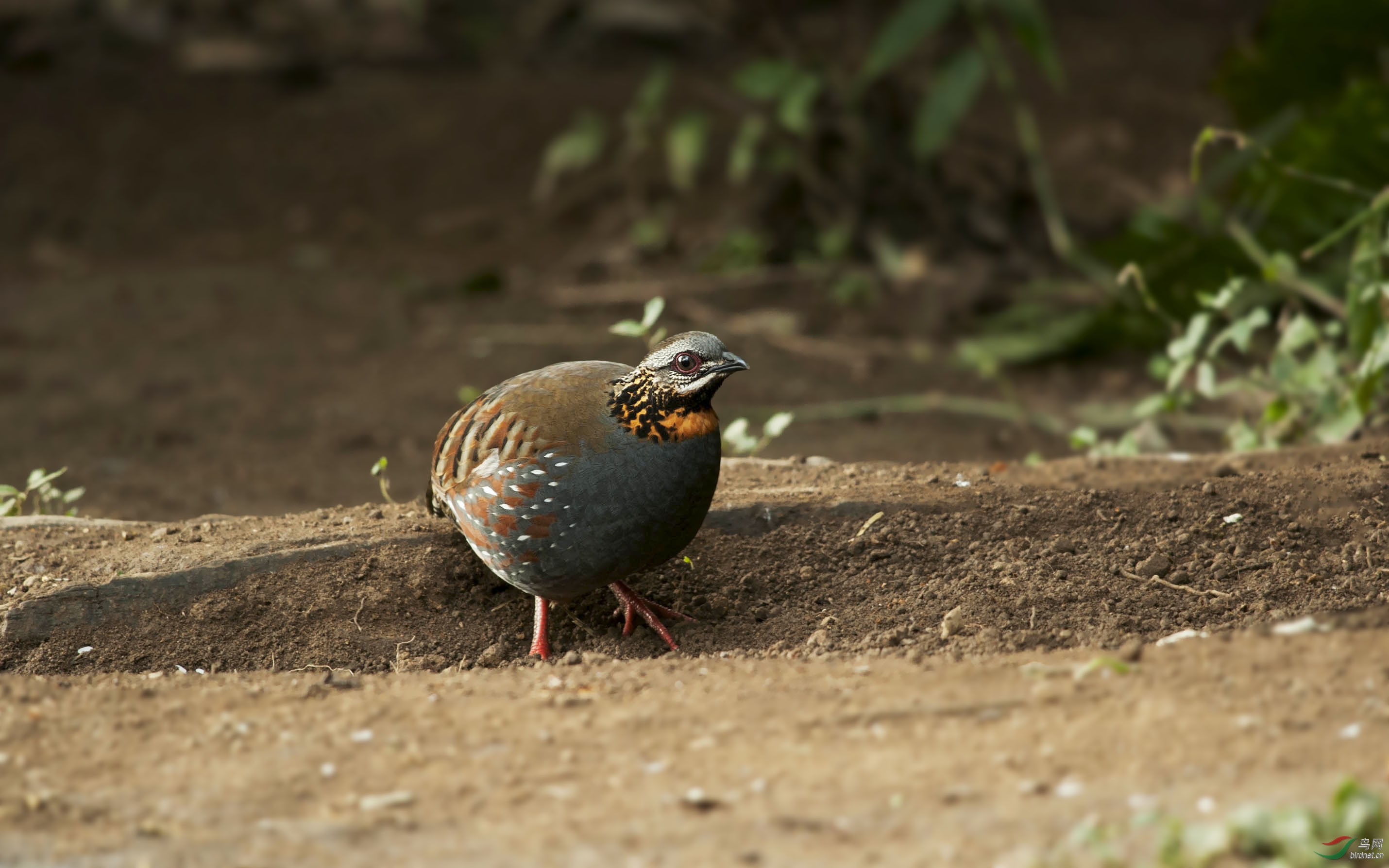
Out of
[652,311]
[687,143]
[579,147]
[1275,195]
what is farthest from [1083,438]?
[579,147]

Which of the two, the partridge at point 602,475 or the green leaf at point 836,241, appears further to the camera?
the green leaf at point 836,241

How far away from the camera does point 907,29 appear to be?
6.94m

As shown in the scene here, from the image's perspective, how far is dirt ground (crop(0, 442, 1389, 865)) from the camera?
7.22ft

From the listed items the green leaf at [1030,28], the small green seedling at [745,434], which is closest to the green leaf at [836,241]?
the green leaf at [1030,28]

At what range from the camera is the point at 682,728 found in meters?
2.55

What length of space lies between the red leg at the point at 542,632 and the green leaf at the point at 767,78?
4.58m

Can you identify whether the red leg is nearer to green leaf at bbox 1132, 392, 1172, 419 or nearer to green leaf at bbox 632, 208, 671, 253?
green leaf at bbox 1132, 392, 1172, 419

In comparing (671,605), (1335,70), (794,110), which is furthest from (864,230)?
(671,605)

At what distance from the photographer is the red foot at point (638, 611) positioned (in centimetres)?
357

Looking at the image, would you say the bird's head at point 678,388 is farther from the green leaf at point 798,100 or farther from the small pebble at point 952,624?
the green leaf at point 798,100

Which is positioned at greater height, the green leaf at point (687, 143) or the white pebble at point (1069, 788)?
the green leaf at point (687, 143)

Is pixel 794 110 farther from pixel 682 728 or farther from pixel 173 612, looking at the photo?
pixel 682 728

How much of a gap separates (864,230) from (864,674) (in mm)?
5645

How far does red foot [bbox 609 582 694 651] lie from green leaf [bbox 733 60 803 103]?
14.6 ft
